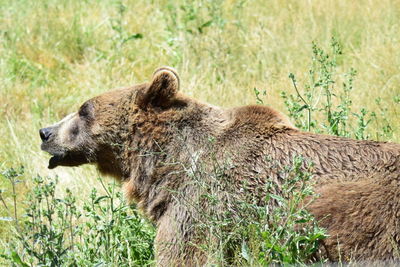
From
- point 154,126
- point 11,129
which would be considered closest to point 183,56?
point 11,129

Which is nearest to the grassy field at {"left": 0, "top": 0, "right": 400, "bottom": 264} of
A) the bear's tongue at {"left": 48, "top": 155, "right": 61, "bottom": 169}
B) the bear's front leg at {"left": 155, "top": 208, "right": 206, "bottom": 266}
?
the bear's tongue at {"left": 48, "top": 155, "right": 61, "bottom": 169}

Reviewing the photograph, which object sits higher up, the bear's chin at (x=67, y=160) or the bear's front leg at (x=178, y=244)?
the bear's chin at (x=67, y=160)

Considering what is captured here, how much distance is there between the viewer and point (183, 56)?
35.4 ft

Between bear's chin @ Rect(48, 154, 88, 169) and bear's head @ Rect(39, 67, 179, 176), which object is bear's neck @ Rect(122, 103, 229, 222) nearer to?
bear's head @ Rect(39, 67, 179, 176)

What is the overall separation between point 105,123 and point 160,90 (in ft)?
1.93

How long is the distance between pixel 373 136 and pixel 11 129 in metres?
4.19

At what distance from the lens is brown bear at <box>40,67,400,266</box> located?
222 inches

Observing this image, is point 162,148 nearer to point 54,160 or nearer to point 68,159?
point 68,159

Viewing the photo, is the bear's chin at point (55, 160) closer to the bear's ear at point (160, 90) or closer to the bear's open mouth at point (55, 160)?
the bear's open mouth at point (55, 160)

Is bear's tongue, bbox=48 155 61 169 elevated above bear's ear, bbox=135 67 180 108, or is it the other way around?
bear's ear, bbox=135 67 180 108

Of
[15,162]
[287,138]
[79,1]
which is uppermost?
[79,1]

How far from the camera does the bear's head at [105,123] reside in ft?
22.1

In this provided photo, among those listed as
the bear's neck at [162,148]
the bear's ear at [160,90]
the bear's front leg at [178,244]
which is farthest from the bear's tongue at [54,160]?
the bear's front leg at [178,244]

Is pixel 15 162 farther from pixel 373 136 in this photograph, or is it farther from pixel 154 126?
pixel 373 136
